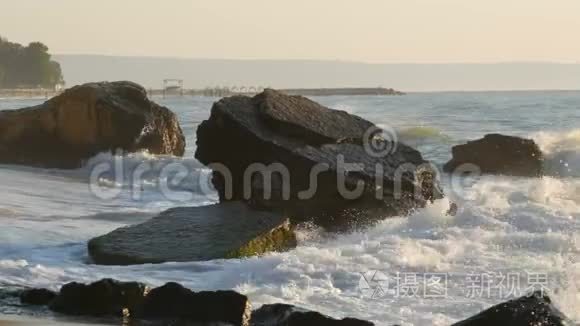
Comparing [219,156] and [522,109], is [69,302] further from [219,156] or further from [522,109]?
[522,109]

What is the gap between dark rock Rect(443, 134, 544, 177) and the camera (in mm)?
19484

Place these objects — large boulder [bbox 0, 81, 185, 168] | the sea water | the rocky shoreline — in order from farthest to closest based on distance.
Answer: large boulder [bbox 0, 81, 185, 168] → the sea water → the rocky shoreline

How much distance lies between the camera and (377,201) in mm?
10648

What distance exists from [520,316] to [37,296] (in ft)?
10.4

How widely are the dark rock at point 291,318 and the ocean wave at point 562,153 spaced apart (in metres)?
15.5

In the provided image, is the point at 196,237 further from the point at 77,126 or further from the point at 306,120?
the point at 77,126

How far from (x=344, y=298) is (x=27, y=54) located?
457 feet

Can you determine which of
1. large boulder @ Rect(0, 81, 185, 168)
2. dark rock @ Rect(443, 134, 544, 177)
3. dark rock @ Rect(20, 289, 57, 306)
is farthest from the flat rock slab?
large boulder @ Rect(0, 81, 185, 168)

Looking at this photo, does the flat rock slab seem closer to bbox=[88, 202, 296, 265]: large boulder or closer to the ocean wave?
bbox=[88, 202, 296, 265]: large boulder

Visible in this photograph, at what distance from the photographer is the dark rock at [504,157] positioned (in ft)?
63.9

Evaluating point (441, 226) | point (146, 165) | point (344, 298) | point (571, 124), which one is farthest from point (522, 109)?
point (344, 298)

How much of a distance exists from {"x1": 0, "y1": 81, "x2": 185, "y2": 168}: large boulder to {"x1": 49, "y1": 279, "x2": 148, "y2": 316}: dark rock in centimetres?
1263

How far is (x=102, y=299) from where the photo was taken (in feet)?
22.9

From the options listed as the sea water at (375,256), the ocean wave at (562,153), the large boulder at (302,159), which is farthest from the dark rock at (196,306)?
the ocean wave at (562,153)
